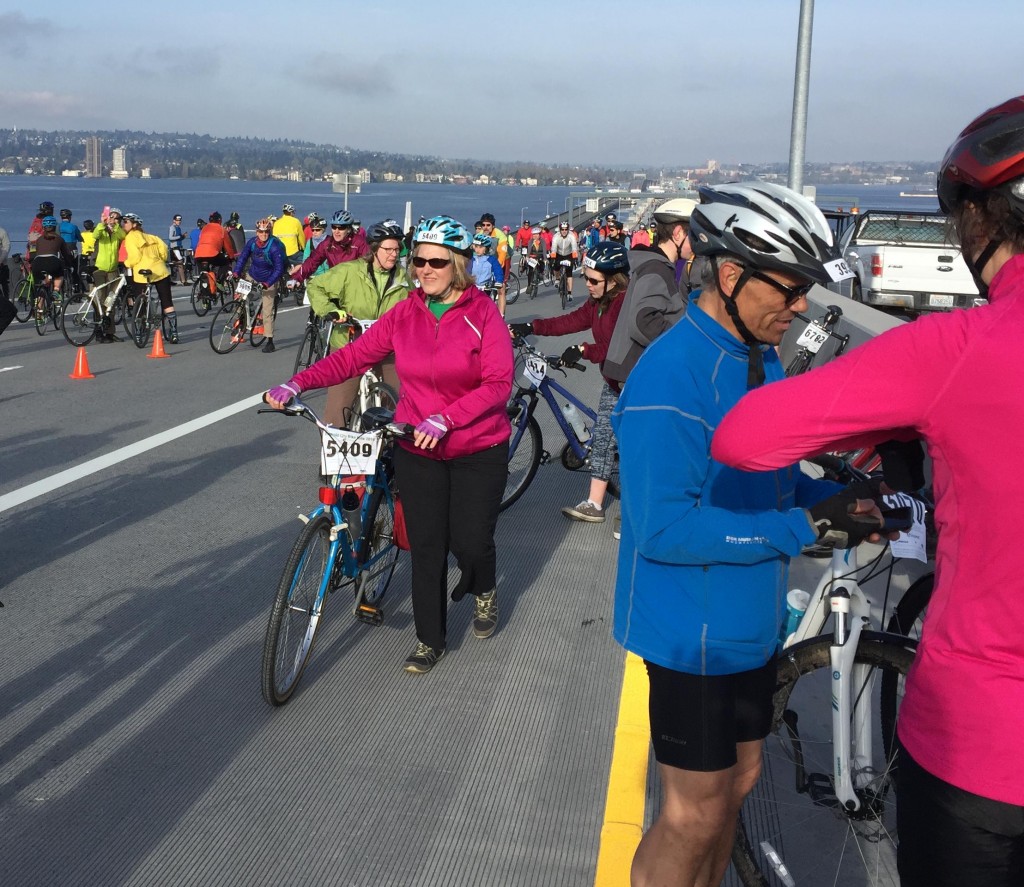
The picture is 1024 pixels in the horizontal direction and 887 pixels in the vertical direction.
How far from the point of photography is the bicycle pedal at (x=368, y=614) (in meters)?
5.88

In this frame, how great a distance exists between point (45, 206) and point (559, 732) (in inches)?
819

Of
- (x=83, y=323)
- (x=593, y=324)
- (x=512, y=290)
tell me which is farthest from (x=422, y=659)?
(x=512, y=290)

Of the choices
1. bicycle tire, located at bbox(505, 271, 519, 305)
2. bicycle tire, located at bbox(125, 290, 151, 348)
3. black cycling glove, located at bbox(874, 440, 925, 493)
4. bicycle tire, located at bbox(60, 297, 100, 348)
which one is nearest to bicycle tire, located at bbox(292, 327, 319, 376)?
bicycle tire, located at bbox(125, 290, 151, 348)

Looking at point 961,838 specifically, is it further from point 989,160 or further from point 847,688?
point 847,688

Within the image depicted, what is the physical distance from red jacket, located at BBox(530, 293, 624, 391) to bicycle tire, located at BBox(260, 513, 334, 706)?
290 centimetres

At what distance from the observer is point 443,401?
5383 millimetres

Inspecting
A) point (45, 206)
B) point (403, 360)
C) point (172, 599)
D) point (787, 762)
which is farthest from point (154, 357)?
point (787, 762)

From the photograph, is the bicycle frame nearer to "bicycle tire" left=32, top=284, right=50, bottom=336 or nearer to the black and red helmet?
the black and red helmet

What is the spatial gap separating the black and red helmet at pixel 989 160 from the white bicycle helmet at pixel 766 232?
598 mm

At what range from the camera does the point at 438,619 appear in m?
5.41

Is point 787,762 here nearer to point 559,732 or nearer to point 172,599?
point 559,732

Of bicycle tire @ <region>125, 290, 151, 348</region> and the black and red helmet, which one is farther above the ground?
the black and red helmet

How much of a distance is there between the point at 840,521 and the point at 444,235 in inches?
122

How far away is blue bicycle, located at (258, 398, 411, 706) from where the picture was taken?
4926mm
